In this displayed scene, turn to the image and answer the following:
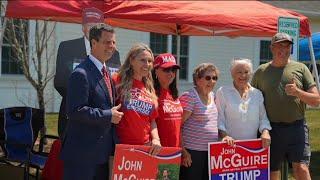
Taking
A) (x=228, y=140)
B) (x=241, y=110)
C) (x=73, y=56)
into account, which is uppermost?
(x=73, y=56)

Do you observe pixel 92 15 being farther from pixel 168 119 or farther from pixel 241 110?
pixel 241 110

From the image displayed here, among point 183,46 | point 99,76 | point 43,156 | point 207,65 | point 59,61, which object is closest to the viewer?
point 99,76

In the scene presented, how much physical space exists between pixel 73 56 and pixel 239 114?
2095 mm

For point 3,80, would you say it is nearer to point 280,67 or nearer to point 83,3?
point 83,3

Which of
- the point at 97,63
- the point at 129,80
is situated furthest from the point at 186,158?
the point at 97,63

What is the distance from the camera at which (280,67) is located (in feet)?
16.4

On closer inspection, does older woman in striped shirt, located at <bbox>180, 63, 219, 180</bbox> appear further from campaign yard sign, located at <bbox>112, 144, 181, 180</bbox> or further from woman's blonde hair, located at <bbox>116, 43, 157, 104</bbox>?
woman's blonde hair, located at <bbox>116, 43, 157, 104</bbox>

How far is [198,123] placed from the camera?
4.59m

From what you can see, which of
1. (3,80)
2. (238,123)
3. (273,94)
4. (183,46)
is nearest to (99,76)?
(238,123)

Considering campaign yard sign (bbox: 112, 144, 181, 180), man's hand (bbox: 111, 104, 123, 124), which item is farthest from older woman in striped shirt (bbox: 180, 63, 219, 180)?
man's hand (bbox: 111, 104, 123, 124)

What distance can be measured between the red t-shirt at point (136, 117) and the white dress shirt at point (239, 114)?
0.83 meters

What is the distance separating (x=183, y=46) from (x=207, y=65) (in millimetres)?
12442

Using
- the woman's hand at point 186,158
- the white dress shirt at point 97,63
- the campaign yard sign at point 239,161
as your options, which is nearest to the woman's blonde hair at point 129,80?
the white dress shirt at point 97,63

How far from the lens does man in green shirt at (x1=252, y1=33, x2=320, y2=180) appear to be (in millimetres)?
4930
